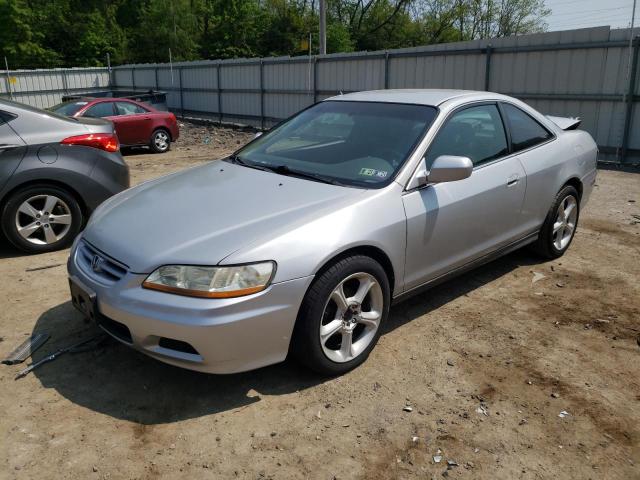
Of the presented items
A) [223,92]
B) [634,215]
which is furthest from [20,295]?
[223,92]

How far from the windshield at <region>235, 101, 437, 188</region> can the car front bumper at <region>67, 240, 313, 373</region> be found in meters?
1.03

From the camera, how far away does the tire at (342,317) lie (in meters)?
3.02

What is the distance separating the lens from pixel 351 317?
3.29m

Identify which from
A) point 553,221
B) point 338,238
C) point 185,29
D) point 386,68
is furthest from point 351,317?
point 185,29

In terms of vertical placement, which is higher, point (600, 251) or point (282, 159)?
point (282, 159)

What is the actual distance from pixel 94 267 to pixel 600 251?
4.73 m

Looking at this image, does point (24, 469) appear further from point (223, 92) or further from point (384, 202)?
point (223, 92)

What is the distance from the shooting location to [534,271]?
5.08 meters

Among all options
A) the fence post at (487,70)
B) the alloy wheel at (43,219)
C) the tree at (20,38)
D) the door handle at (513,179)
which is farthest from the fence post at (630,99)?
the tree at (20,38)

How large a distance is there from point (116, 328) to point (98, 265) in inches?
15.2

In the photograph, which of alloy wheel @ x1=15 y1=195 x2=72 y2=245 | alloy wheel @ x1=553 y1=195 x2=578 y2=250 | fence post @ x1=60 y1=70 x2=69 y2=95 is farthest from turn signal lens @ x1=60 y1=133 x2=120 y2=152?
fence post @ x1=60 y1=70 x2=69 y2=95

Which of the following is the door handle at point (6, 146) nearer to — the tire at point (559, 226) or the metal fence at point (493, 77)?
the tire at point (559, 226)

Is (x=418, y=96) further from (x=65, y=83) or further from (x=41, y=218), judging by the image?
(x=65, y=83)

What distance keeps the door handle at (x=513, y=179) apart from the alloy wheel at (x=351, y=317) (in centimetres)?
155
